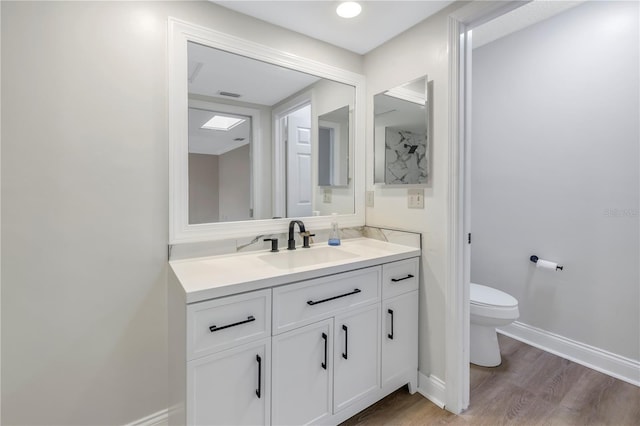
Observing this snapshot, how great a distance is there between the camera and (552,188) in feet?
7.53

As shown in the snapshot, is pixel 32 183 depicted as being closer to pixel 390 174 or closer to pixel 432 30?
pixel 390 174

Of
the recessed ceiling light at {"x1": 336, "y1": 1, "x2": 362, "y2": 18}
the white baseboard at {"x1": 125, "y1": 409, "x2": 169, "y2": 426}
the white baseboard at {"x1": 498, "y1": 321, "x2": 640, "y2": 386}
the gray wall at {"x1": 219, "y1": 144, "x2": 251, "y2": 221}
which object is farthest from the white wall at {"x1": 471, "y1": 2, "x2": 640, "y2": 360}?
the white baseboard at {"x1": 125, "y1": 409, "x2": 169, "y2": 426}

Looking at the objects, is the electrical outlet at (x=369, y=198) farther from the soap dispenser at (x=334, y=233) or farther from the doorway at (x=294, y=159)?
the doorway at (x=294, y=159)

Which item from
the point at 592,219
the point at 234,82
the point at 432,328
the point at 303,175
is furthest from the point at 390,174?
the point at 592,219

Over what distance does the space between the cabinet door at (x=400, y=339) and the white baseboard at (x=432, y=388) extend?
0.05 meters

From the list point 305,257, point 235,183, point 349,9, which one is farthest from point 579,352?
point 349,9

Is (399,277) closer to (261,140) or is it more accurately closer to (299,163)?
(299,163)

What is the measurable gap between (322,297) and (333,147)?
46.6 inches

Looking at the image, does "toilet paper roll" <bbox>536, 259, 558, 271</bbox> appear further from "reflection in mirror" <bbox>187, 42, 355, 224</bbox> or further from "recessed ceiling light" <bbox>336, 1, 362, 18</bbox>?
"recessed ceiling light" <bbox>336, 1, 362, 18</bbox>

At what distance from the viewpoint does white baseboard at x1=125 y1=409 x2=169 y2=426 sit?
4.90 feet

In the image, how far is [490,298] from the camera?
86.3 inches

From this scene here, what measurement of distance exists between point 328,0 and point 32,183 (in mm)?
1659

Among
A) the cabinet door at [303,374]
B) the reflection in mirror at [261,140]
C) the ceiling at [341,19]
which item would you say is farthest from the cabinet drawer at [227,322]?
the ceiling at [341,19]

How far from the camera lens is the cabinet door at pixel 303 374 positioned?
1324 mm
